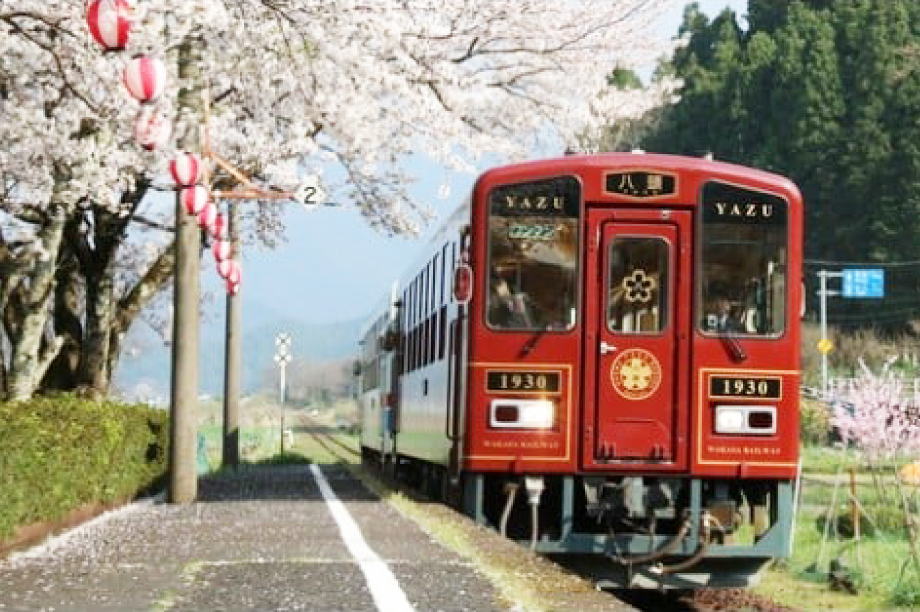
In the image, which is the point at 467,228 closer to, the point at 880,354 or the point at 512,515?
the point at 512,515

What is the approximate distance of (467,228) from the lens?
12.6m

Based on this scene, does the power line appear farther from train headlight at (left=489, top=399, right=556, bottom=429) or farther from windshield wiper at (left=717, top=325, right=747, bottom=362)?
train headlight at (left=489, top=399, right=556, bottom=429)

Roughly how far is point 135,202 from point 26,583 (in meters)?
14.1

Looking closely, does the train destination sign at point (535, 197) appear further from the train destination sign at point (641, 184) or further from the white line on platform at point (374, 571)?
the white line on platform at point (374, 571)

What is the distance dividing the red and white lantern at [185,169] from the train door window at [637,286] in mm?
6255

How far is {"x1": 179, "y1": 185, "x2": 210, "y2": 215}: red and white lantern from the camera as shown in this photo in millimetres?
17781

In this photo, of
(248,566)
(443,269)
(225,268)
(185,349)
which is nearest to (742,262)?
(443,269)

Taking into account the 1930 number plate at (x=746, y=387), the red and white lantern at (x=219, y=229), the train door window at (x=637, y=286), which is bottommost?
the 1930 number plate at (x=746, y=387)

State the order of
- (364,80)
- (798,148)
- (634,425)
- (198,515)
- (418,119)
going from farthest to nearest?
(798,148) < (418,119) < (364,80) < (198,515) < (634,425)

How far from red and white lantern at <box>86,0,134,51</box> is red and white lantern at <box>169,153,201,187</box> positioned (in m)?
7.30

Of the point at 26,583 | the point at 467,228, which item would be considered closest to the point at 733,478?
the point at 467,228

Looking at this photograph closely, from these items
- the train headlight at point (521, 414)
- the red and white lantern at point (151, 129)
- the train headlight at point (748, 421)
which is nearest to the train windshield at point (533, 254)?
the train headlight at point (521, 414)

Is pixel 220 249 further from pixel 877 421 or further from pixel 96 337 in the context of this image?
pixel 877 421

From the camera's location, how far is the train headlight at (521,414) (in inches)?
482
